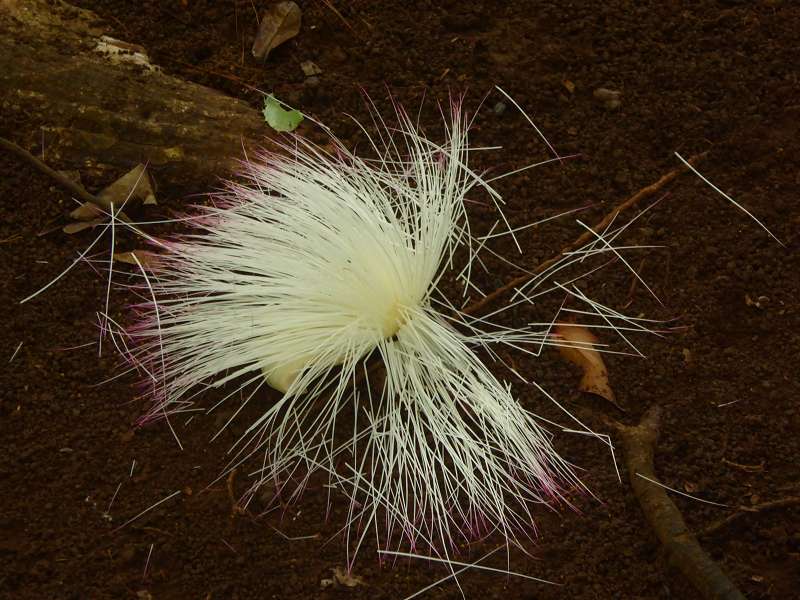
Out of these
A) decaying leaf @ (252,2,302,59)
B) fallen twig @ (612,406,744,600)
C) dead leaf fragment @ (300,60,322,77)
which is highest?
decaying leaf @ (252,2,302,59)

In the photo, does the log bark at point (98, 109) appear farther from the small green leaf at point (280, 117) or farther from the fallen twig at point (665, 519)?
the fallen twig at point (665, 519)

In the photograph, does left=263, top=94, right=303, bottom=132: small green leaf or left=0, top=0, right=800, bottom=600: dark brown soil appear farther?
left=263, top=94, right=303, bottom=132: small green leaf

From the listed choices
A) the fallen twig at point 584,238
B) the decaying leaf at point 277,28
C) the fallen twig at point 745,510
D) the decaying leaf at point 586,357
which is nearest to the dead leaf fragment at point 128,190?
the decaying leaf at point 277,28

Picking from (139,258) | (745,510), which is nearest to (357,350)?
(139,258)

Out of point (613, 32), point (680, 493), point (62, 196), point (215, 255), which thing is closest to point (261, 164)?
point (215, 255)

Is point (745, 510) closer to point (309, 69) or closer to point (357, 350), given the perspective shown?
point (357, 350)

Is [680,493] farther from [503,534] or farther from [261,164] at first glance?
[261,164]

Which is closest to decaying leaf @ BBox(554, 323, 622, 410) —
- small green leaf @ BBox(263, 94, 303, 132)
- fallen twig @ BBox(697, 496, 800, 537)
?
fallen twig @ BBox(697, 496, 800, 537)

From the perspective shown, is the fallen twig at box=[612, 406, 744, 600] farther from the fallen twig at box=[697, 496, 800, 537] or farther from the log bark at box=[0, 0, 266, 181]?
the log bark at box=[0, 0, 266, 181]
